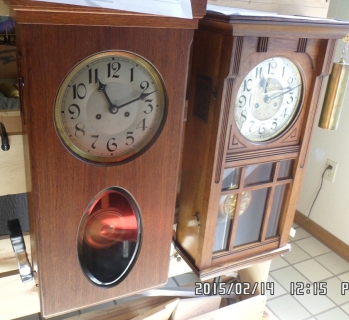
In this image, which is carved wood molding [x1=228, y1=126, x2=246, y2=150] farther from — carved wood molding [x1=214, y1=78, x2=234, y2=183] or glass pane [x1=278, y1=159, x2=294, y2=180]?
glass pane [x1=278, y1=159, x2=294, y2=180]

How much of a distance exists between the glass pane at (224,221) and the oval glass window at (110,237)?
19cm

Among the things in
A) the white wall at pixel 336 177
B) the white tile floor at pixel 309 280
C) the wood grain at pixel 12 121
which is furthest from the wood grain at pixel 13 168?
the white wall at pixel 336 177

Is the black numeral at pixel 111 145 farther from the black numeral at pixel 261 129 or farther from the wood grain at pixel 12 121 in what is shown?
the black numeral at pixel 261 129

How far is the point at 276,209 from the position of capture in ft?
2.98

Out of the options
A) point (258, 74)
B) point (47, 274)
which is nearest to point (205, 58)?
point (258, 74)

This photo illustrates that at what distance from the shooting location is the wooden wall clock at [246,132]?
0.70 m

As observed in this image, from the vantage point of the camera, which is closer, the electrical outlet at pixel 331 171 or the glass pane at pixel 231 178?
the glass pane at pixel 231 178

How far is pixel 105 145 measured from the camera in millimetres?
646

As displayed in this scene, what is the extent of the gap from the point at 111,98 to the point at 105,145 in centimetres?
8

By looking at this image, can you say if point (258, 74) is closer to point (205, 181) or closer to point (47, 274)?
point (205, 181)

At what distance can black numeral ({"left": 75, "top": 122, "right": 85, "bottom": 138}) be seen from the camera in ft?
2.02

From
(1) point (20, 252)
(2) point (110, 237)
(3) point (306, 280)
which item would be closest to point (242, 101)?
(2) point (110, 237)

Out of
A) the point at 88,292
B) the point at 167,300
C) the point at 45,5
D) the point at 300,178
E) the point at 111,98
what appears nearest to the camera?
the point at 45,5

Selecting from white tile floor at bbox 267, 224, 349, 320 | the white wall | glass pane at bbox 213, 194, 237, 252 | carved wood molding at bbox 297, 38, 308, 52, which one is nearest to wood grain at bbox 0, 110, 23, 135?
glass pane at bbox 213, 194, 237, 252
